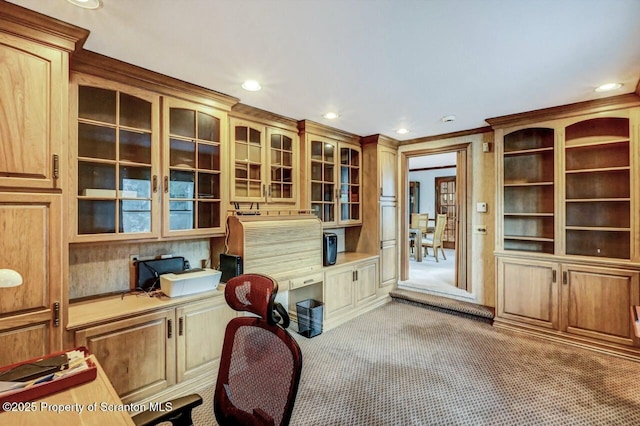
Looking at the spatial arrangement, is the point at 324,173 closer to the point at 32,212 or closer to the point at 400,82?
the point at 400,82

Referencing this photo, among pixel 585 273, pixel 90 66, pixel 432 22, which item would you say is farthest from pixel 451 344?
pixel 90 66

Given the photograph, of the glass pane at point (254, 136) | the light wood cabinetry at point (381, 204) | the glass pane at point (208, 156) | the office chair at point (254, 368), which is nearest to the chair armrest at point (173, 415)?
the office chair at point (254, 368)

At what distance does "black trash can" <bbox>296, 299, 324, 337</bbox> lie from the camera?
340 centimetres

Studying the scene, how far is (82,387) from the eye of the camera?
4.10 ft

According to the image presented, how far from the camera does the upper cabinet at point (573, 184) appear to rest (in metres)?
3.06

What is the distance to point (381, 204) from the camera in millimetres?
4375

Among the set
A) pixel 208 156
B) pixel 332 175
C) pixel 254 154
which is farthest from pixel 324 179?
pixel 208 156

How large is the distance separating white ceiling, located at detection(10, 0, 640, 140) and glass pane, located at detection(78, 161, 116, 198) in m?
0.76

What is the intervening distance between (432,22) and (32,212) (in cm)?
239

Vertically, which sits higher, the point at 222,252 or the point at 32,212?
the point at 32,212

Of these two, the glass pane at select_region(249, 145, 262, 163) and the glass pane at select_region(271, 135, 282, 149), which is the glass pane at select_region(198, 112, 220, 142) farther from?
the glass pane at select_region(271, 135, 282, 149)

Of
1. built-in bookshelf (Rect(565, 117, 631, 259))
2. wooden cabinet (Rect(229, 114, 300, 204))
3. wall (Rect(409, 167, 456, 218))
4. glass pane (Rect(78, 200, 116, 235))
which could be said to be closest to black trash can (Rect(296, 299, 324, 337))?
wooden cabinet (Rect(229, 114, 300, 204))

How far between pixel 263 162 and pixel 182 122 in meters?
0.91

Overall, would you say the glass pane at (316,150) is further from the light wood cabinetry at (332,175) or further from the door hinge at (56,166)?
the door hinge at (56,166)
